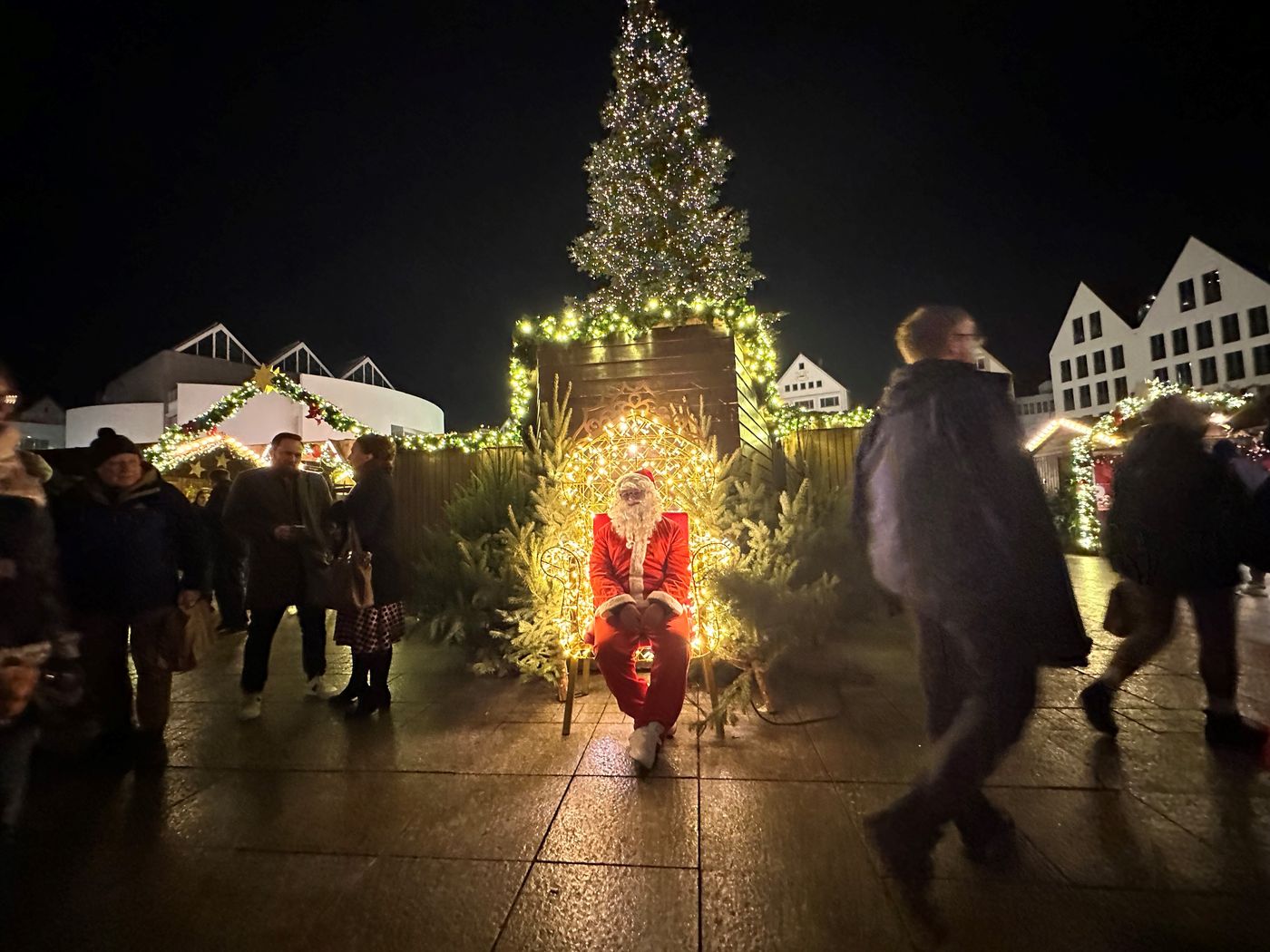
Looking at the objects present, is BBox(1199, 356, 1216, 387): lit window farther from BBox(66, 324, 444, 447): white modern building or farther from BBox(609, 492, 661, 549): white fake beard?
BBox(609, 492, 661, 549): white fake beard

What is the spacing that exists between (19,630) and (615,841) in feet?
6.54

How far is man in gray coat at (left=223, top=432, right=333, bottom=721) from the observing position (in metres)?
4.07

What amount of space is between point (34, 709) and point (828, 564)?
4.80 m

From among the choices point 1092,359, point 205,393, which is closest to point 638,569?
point 205,393

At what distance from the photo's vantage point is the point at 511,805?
2.70 m

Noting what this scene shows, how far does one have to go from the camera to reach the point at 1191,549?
10.2 ft

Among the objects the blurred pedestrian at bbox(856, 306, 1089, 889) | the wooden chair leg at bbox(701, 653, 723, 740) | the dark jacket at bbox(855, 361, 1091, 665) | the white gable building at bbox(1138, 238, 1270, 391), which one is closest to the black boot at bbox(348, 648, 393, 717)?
the wooden chair leg at bbox(701, 653, 723, 740)

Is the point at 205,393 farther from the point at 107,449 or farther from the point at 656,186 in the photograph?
the point at 107,449

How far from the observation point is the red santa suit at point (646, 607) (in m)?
3.26

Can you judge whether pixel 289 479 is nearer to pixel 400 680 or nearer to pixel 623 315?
pixel 400 680

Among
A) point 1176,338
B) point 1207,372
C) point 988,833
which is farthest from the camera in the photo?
point 1176,338

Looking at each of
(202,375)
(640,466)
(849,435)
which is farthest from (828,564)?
(202,375)

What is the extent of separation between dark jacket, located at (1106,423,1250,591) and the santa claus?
7.38 feet

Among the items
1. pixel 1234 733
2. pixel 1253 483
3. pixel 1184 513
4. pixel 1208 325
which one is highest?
pixel 1208 325
